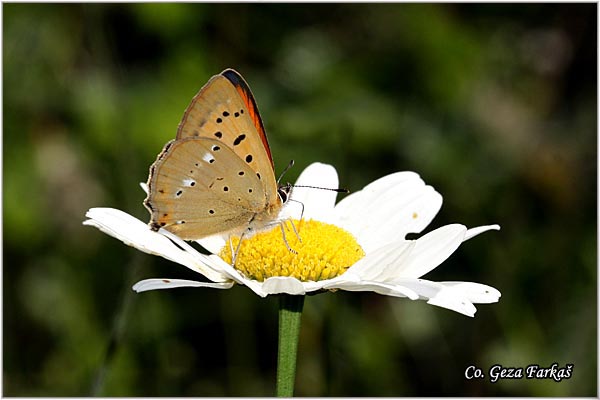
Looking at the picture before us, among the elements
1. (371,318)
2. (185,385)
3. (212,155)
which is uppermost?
(212,155)

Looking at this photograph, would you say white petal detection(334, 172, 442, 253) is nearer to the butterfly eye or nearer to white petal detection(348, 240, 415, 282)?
the butterfly eye

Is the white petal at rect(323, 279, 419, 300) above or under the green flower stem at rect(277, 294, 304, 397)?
above

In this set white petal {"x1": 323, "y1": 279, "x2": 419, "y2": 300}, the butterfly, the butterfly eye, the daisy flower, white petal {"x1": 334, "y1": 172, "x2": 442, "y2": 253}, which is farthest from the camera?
white petal {"x1": 334, "y1": 172, "x2": 442, "y2": 253}

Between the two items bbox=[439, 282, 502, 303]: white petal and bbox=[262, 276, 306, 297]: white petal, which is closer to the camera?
bbox=[262, 276, 306, 297]: white petal

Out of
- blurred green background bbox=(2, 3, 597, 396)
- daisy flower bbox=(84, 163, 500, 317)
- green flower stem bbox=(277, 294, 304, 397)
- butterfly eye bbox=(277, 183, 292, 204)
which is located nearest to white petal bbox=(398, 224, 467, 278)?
daisy flower bbox=(84, 163, 500, 317)

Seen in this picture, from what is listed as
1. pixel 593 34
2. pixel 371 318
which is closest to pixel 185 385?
pixel 371 318

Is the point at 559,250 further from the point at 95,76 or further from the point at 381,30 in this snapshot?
the point at 95,76

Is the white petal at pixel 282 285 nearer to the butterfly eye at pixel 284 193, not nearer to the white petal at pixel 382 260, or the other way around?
the white petal at pixel 382 260

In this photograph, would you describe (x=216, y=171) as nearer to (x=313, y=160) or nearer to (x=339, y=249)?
(x=339, y=249)
